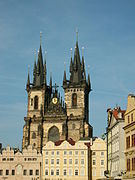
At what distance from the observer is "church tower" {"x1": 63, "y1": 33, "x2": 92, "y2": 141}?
10725 cm

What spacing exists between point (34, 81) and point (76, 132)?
74.4ft

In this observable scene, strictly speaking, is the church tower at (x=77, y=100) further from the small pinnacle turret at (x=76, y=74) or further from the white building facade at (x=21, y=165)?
the white building facade at (x=21, y=165)

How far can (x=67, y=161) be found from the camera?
298 feet

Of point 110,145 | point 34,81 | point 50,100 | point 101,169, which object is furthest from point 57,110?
point 110,145

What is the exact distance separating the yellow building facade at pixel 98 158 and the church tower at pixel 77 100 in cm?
1179

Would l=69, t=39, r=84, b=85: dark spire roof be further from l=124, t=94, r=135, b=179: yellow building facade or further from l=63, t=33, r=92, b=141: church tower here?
l=124, t=94, r=135, b=179: yellow building facade

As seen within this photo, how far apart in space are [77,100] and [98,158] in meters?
24.0

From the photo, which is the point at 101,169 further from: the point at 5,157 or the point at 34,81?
the point at 34,81

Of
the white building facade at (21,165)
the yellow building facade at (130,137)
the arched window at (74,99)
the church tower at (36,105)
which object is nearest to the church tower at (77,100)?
the arched window at (74,99)

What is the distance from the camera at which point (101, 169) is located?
89688mm

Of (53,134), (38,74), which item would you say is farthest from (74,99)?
(38,74)

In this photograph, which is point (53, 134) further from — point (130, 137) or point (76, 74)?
point (130, 137)

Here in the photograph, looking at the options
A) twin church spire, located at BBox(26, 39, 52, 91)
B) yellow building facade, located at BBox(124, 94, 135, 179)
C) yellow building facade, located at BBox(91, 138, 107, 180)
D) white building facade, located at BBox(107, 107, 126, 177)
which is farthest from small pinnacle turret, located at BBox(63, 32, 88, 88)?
yellow building facade, located at BBox(124, 94, 135, 179)

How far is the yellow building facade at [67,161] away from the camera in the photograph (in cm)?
8969
